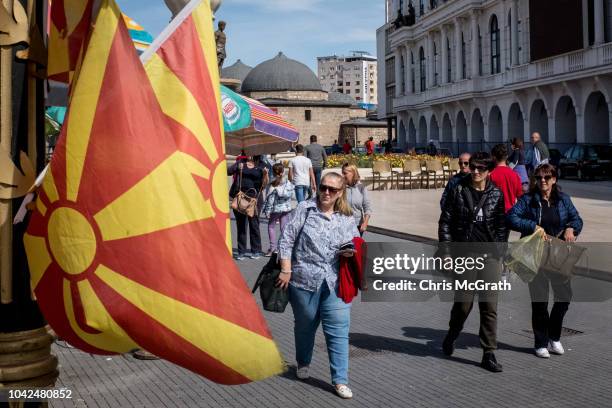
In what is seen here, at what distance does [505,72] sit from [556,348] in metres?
46.5

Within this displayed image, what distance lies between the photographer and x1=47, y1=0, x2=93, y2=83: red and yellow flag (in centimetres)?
246

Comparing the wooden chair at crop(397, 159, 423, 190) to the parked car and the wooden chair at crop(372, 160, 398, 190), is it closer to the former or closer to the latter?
A: the wooden chair at crop(372, 160, 398, 190)

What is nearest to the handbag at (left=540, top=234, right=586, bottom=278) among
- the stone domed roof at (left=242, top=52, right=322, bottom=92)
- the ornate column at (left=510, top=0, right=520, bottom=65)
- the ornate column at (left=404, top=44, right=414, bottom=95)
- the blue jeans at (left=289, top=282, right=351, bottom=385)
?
the blue jeans at (left=289, top=282, right=351, bottom=385)

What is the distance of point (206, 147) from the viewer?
2.43m

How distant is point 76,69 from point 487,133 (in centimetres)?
5600

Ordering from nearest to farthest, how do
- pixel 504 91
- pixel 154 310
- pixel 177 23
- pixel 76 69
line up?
pixel 154 310 → pixel 76 69 → pixel 177 23 → pixel 504 91

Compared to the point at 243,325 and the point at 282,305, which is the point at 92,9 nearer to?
the point at 243,325

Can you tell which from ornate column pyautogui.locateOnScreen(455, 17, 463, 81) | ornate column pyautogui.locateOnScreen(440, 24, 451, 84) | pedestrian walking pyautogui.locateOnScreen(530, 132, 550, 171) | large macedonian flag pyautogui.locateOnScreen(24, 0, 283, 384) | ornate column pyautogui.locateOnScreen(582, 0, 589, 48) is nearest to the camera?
large macedonian flag pyautogui.locateOnScreen(24, 0, 283, 384)

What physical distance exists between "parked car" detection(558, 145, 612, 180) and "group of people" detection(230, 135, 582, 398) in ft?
91.7

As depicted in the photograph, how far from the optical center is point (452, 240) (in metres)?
7.03

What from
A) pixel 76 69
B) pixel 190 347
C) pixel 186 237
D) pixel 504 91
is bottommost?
pixel 190 347

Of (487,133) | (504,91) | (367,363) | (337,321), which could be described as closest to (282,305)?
(337,321)

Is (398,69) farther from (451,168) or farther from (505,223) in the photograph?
(505,223)

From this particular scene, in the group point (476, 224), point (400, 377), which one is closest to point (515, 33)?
point (476, 224)
